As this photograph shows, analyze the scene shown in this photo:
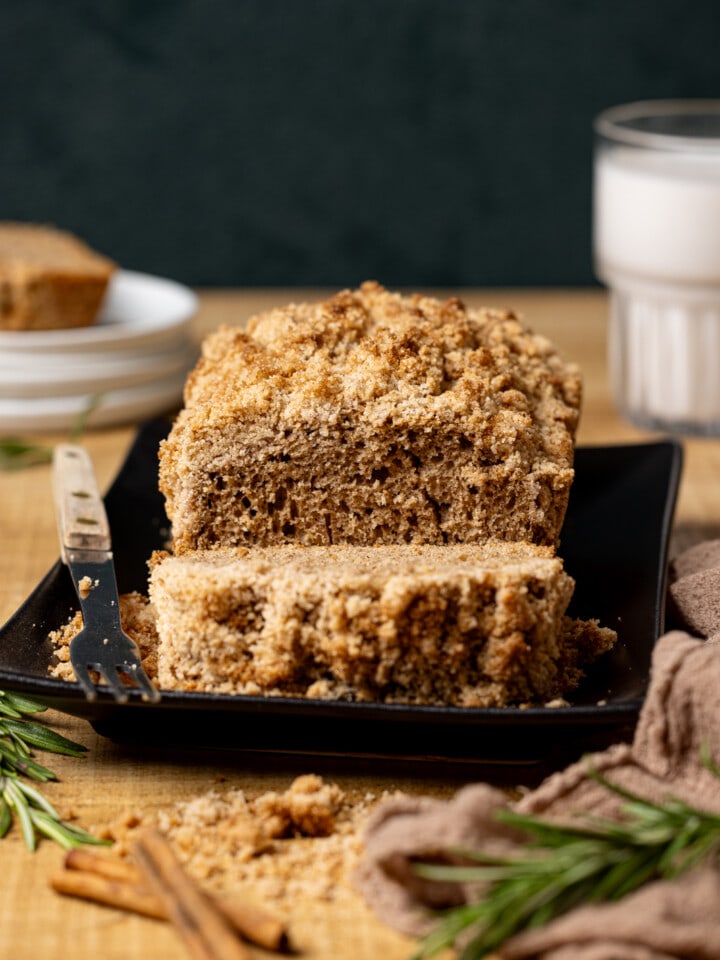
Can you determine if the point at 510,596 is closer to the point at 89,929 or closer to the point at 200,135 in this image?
the point at 89,929

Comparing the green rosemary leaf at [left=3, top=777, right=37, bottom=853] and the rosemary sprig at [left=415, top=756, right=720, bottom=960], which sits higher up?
the rosemary sprig at [left=415, top=756, right=720, bottom=960]

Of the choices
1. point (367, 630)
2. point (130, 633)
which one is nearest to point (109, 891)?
point (367, 630)

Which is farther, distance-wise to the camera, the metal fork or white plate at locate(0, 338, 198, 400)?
white plate at locate(0, 338, 198, 400)

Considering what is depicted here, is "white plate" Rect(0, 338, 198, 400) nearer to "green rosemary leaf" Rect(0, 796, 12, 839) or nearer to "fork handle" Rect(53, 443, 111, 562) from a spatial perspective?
"fork handle" Rect(53, 443, 111, 562)

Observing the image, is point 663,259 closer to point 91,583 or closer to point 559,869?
point 91,583

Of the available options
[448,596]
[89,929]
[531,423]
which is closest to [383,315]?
[531,423]

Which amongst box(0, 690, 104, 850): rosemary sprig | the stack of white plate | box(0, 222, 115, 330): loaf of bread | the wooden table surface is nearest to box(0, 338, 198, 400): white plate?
the stack of white plate
